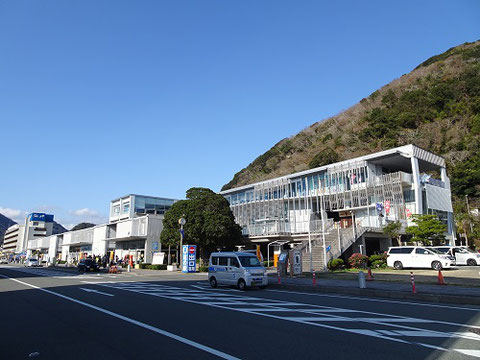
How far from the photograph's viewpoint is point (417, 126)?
69.1 metres

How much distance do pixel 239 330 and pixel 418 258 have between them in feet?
67.9

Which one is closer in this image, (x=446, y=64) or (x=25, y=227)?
(x=446, y=64)

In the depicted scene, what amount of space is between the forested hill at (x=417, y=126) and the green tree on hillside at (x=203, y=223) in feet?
130

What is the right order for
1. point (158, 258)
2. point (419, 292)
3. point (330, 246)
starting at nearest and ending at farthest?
point (419, 292) < point (330, 246) < point (158, 258)

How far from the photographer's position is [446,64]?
82500mm

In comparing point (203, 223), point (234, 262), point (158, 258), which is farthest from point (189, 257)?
point (234, 262)

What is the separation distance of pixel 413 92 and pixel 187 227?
65.0 meters

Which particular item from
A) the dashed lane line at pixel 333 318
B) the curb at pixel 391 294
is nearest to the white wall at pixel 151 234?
the curb at pixel 391 294

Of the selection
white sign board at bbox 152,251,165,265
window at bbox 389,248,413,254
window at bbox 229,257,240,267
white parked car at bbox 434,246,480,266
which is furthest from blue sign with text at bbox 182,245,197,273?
white parked car at bbox 434,246,480,266

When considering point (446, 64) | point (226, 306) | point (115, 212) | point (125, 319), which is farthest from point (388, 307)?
point (446, 64)

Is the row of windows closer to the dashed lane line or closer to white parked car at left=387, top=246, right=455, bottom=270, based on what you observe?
white parked car at left=387, top=246, right=455, bottom=270

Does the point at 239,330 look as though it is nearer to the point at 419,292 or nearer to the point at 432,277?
the point at 419,292

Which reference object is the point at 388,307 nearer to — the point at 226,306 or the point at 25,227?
the point at 226,306

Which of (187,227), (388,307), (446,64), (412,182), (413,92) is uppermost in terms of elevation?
(446,64)
